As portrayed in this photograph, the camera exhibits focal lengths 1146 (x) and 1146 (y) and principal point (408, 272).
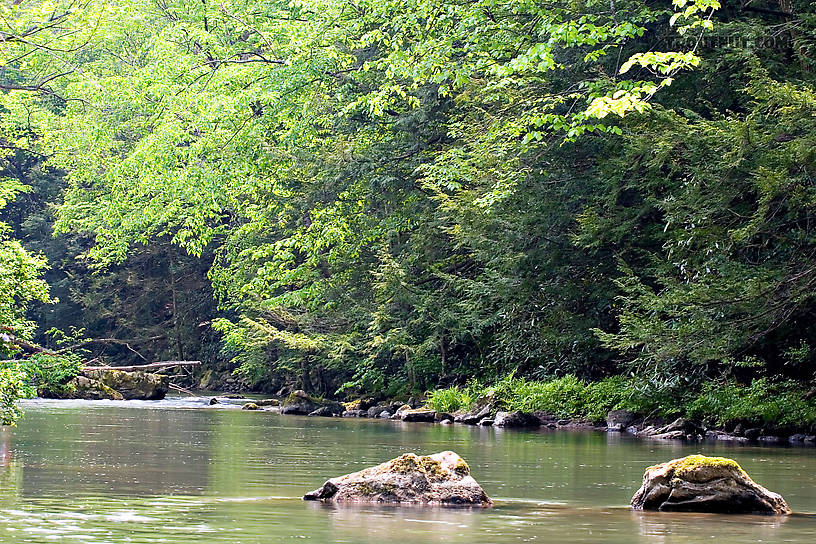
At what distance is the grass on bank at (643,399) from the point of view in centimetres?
1834

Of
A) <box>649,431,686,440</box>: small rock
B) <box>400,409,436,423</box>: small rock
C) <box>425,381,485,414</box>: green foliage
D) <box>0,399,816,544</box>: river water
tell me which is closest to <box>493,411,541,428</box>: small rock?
<box>400,409,436,423</box>: small rock

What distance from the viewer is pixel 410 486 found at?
889cm

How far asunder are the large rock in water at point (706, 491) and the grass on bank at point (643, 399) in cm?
974

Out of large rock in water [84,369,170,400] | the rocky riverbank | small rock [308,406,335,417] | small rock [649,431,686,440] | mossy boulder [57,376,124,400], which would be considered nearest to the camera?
the rocky riverbank

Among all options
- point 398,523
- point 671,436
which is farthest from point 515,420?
point 398,523

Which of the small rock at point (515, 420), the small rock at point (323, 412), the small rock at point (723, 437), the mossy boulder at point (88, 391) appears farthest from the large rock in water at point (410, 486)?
the mossy boulder at point (88, 391)

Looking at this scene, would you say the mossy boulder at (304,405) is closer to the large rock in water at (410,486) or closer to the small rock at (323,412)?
the small rock at (323,412)

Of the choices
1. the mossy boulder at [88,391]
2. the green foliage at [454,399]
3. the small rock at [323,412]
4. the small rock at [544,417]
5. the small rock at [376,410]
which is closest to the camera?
the small rock at [544,417]

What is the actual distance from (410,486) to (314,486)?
1.47m

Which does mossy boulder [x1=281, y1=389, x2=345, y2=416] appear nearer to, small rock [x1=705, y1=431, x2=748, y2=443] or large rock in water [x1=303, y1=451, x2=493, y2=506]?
small rock [x1=705, y1=431, x2=748, y2=443]

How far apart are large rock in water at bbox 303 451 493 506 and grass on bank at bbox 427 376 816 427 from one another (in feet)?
34.4

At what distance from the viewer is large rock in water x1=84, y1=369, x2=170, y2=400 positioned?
30.3 meters

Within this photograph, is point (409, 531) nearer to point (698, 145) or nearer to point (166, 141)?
point (698, 145)

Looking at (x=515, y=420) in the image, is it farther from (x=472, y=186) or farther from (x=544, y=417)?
(x=472, y=186)
